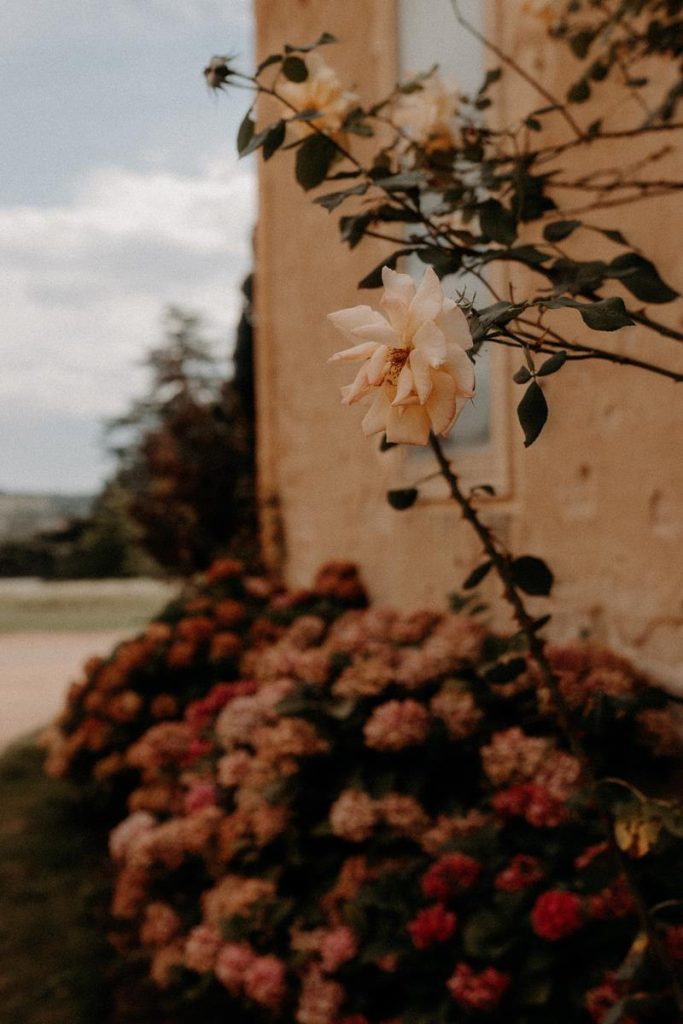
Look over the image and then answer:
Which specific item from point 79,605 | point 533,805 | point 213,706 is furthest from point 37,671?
point 533,805

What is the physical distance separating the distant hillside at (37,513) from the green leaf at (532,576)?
65.2 feet

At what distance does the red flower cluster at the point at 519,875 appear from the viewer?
2.29m

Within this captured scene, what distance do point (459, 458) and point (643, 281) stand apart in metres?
2.47

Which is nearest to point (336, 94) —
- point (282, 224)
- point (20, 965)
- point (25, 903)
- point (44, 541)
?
point (20, 965)

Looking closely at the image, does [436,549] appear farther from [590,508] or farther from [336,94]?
[336,94]

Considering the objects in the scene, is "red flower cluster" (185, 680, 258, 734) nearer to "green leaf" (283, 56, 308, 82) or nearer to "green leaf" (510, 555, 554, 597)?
"green leaf" (510, 555, 554, 597)

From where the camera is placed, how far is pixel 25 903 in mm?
3717

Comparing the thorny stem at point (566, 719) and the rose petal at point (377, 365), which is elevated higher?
the rose petal at point (377, 365)

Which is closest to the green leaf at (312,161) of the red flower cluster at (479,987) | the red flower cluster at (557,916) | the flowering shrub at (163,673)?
the red flower cluster at (557,916)

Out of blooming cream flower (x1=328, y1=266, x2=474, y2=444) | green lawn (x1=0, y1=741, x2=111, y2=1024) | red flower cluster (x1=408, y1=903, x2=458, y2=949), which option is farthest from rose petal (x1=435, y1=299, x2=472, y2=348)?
green lawn (x1=0, y1=741, x2=111, y2=1024)

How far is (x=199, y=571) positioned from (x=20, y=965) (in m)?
3.91

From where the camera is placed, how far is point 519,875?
7.56 ft

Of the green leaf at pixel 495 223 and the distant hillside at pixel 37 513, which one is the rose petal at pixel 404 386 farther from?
the distant hillside at pixel 37 513

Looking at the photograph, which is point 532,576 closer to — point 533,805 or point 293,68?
point 293,68
